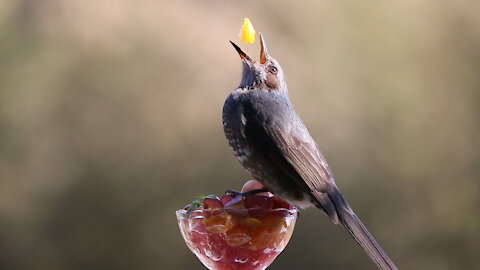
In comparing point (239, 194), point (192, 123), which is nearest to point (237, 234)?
point (239, 194)

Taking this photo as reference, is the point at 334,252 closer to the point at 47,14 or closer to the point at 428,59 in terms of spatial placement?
the point at 428,59

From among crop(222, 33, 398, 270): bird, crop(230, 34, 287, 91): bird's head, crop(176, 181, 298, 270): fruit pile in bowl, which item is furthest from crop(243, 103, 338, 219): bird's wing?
crop(230, 34, 287, 91): bird's head

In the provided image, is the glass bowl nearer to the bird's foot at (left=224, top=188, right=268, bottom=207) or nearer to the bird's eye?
the bird's foot at (left=224, top=188, right=268, bottom=207)

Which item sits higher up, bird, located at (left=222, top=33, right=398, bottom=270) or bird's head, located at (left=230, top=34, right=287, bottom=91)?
bird's head, located at (left=230, top=34, right=287, bottom=91)

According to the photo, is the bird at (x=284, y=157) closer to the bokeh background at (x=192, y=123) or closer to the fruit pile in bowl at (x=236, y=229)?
the fruit pile in bowl at (x=236, y=229)

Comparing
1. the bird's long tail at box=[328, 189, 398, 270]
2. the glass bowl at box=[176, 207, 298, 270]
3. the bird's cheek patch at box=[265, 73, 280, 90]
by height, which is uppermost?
the bird's cheek patch at box=[265, 73, 280, 90]

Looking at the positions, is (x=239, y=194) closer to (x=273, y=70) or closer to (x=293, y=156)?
(x=293, y=156)

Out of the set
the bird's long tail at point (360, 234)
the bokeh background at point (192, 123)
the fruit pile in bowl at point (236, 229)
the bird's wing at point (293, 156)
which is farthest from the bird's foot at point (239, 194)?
the bokeh background at point (192, 123)
